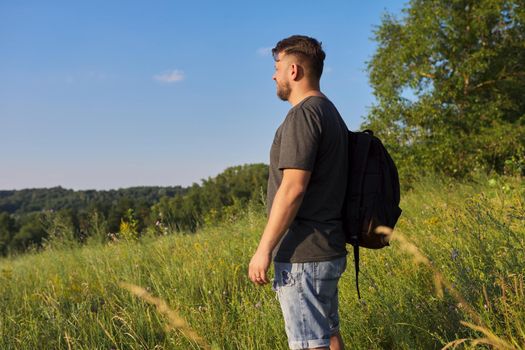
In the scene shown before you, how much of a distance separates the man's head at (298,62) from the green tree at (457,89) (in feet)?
43.3

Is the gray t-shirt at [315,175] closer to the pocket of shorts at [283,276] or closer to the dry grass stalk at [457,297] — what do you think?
the pocket of shorts at [283,276]

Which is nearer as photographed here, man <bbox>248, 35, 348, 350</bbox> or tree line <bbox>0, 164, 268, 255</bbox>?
man <bbox>248, 35, 348, 350</bbox>

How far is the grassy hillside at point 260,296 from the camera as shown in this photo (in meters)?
2.87

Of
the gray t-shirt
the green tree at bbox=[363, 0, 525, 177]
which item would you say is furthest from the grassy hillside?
the green tree at bbox=[363, 0, 525, 177]

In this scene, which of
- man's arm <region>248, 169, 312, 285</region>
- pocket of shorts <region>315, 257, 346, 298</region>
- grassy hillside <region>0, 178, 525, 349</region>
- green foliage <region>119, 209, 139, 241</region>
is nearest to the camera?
man's arm <region>248, 169, 312, 285</region>

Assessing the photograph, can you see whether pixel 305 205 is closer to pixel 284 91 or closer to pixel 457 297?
pixel 284 91

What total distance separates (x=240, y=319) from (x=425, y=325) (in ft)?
4.97

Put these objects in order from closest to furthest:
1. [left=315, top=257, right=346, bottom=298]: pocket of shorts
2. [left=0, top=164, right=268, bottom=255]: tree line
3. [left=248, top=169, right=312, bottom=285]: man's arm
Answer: [left=248, top=169, right=312, bottom=285]: man's arm
[left=315, top=257, right=346, bottom=298]: pocket of shorts
[left=0, top=164, right=268, bottom=255]: tree line

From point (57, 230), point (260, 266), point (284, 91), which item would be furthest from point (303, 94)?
point (57, 230)

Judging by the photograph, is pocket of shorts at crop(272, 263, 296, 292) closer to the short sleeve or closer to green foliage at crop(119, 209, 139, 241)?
the short sleeve

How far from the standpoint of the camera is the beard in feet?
7.82

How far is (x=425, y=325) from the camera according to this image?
309 cm

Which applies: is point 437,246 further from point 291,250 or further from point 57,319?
point 57,319

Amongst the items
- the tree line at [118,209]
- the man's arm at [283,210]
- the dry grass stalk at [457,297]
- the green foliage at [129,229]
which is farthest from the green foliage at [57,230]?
the dry grass stalk at [457,297]
